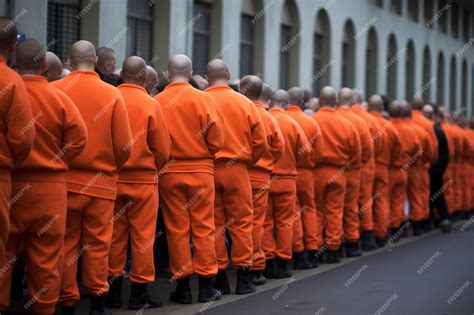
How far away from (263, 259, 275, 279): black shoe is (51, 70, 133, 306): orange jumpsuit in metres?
3.66

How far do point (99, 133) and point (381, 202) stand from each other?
811cm

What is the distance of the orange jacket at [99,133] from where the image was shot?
29.2ft

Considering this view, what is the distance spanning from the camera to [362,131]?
15258 mm

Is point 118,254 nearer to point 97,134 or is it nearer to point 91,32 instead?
point 97,134

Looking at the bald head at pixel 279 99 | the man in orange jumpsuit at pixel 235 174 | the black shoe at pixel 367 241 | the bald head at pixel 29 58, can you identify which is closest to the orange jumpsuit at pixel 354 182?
the black shoe at pixel 367 241

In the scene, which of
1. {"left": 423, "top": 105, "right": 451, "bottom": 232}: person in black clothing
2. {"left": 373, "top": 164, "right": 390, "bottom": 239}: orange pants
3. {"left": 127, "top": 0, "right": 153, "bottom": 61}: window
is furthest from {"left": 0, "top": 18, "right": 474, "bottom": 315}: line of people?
{"left": 127, "top": 0, "right": 153, "bottom": 61}: window

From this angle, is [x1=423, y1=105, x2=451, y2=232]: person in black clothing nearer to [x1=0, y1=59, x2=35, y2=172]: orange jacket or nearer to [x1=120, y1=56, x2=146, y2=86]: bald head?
[x1=120, y1=56, x2=146, y2=86]: bald head

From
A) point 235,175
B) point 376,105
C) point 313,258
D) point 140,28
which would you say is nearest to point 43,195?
point 235,175

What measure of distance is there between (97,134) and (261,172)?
3063 mm

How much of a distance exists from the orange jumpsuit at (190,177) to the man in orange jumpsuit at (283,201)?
192 cm

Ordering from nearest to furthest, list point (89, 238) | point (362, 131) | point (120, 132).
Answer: point (89, 238) < point (120, 132) < point (362, 131)

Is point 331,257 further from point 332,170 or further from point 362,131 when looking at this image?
point 362,131

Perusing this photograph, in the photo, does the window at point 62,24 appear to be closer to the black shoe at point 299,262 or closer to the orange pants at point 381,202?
the orange pants at point 381,202

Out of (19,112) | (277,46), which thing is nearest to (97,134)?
(19,112)
